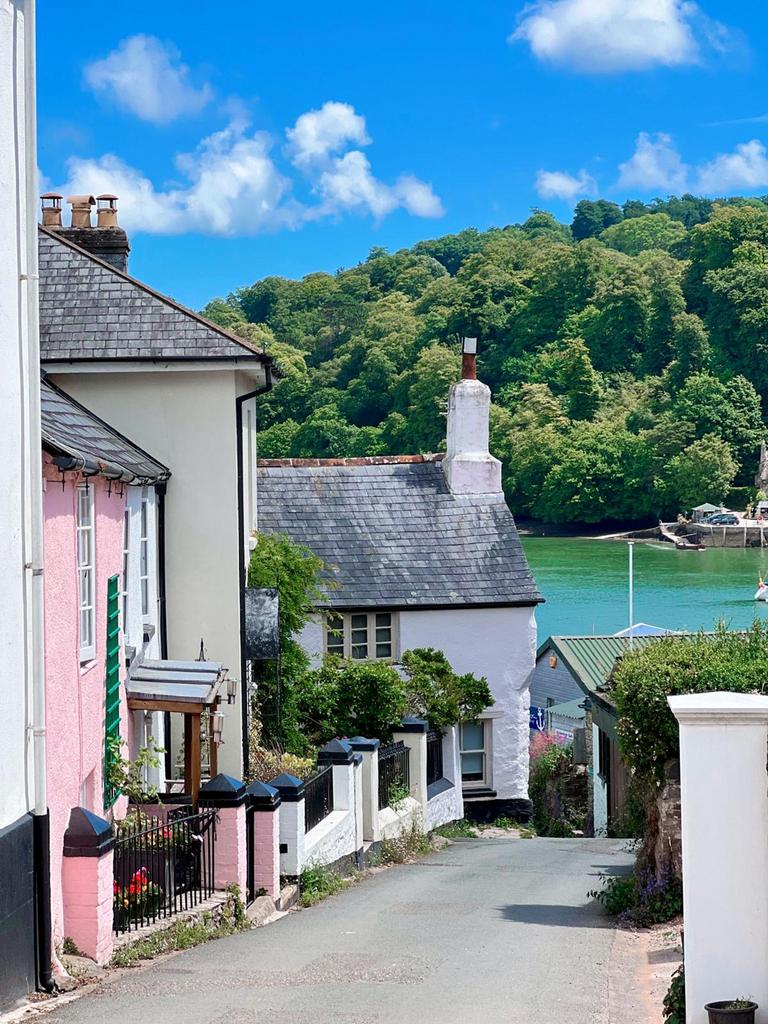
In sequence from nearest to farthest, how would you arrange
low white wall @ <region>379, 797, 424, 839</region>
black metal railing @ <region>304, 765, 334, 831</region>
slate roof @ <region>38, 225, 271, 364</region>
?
black metal railing @ <region>304, 765, 334, 831</region>
slate roof @ <region>38, 225, 271, 364</region>
low white wall @ <region>379, 797, 424, 839</region>

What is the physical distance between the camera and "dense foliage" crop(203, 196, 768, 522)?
113m

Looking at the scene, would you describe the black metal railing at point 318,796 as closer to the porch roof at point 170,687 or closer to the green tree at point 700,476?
the porch roof at point 170,687

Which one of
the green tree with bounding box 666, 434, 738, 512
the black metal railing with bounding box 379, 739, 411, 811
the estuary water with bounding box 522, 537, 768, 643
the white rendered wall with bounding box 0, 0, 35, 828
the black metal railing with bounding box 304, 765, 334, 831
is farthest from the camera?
the green tree with bounding box 666, 434, 738, 512

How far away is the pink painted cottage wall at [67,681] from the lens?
10.4 metres

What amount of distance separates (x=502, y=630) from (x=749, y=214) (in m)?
128

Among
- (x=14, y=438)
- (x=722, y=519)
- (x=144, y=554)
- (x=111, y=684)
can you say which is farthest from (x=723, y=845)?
(x=722, y=519)

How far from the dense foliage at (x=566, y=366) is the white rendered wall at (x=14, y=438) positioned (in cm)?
8816

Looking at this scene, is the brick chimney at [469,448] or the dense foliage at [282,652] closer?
the dense foliage at [282,652]

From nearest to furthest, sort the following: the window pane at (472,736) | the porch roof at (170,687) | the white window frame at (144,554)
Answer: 1. the porch roof at (170,687)
2. the white window frame at (144,554)
3. the window pane at (472,736)

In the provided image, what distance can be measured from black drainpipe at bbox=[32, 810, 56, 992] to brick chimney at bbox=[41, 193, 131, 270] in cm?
1085

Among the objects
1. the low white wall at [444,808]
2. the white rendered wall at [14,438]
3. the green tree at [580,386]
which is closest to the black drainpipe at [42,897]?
the white rendered wall at [14,438]

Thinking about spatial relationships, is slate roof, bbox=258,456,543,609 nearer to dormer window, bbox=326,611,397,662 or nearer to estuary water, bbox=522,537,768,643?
dormer window, bbox=326,611,397,662

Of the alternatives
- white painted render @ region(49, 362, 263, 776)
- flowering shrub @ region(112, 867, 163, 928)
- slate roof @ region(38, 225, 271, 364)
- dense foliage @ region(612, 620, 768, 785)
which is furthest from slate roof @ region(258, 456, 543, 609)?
flowering shrub @ region(112, 867, 163, 928)

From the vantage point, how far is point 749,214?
145 metres
